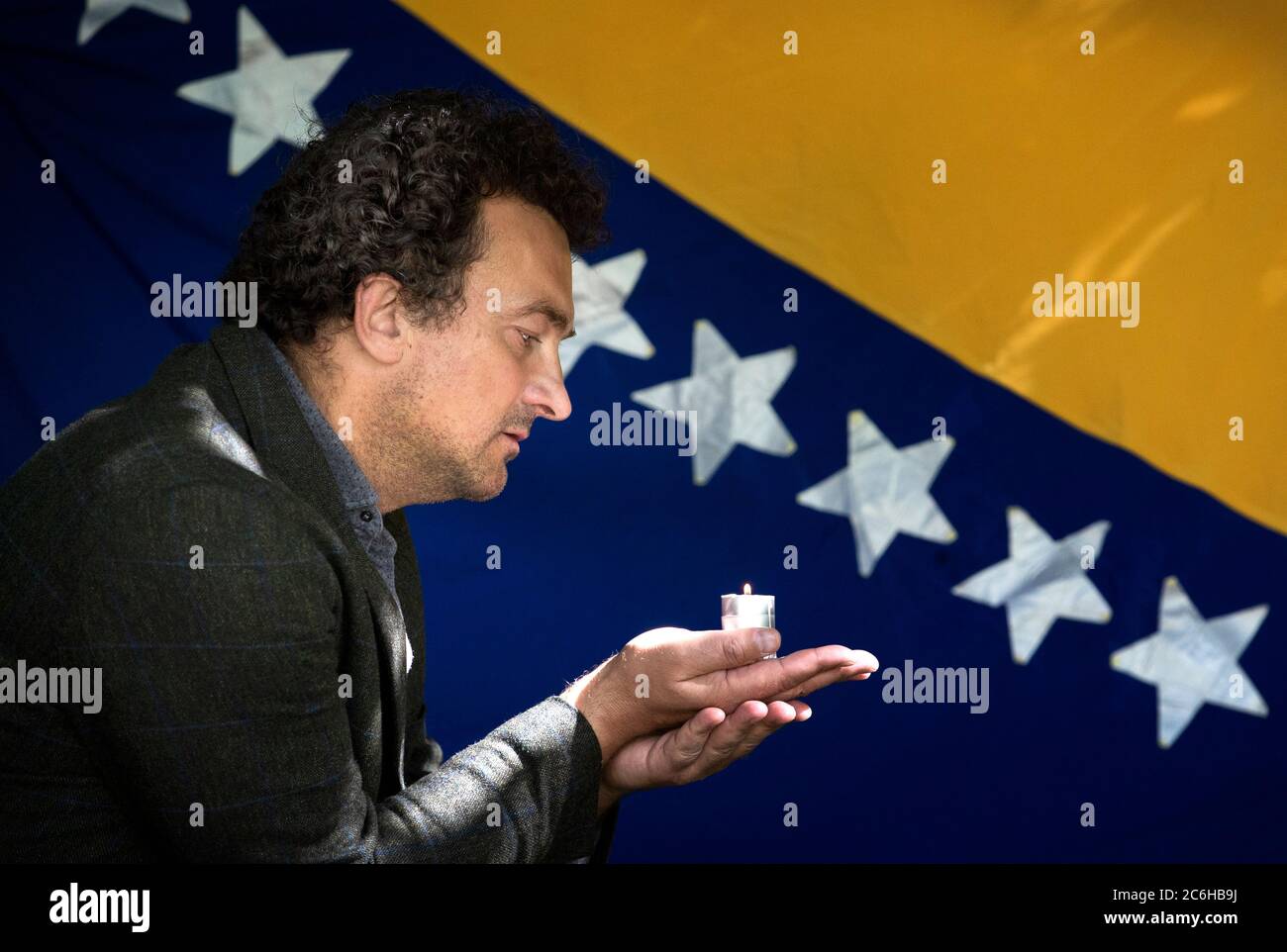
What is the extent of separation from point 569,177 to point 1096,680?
1.55m

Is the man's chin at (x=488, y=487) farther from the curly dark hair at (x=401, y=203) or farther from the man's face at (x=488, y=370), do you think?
the curly dark hair at (x=401, y=203)

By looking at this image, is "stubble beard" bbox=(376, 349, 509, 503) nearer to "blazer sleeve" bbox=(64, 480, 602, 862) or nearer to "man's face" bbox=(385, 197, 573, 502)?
"man's face" bbox=(385, 197, 573, 502)

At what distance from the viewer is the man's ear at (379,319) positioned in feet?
4.97

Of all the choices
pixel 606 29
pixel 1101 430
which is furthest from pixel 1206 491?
A: pixel 606 29

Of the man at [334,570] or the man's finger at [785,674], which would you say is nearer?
the man at [334,570]

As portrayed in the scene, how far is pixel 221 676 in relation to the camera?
1095mm

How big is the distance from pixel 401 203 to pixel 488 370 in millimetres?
222
